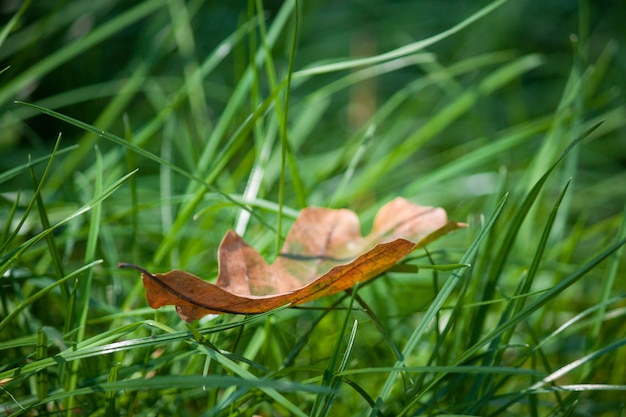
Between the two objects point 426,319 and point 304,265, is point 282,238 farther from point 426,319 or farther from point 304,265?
point 426,319

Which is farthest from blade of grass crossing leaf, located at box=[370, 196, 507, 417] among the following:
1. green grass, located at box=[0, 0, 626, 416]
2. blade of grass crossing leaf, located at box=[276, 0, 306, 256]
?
blade of grass crossing leaf, located at box=[276, 0, 306, 256]

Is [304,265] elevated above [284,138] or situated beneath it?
situated beneath

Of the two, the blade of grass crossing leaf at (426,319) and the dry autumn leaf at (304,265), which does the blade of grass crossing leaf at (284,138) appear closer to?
the dry autumn leaf at (304,265)

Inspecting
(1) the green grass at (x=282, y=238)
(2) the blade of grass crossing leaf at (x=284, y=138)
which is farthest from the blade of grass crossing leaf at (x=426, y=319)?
(2) the blade of grass crossing leaf at (x=284, y=138)

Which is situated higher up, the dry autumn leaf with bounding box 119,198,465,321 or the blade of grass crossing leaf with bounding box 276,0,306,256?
the blade of grass crossing leaf with bounding box 276,0,306,256

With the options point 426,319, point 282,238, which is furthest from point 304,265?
point 426,319

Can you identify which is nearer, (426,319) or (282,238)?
(426,319)

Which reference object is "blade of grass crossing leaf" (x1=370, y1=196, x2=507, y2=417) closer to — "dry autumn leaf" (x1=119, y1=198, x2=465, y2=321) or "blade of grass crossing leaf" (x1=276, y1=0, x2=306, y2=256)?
"dry autumn leaf" (x1=119, y1=198, x2=465, y2=321)
